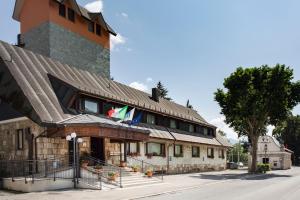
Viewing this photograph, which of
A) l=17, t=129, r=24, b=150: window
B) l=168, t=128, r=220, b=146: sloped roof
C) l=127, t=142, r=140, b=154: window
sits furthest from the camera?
l=168, t=128, r=220, b=146: sloped roof

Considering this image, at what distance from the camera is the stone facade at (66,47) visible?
109 feet

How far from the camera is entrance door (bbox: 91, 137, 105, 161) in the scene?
2794 centimetres

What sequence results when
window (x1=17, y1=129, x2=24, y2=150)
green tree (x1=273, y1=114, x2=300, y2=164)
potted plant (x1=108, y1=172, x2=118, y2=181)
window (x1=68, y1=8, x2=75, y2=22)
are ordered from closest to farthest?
1. potted plant (x1=108, y1=172, x2=118, y2=181)
2. window (x1=17, y1=129, x2=24, y2=150)
3. window (x1=68, y1=8, x2=75, y2=22)
4. green tree (x1=273, y1=114, x2=300, y2=164)

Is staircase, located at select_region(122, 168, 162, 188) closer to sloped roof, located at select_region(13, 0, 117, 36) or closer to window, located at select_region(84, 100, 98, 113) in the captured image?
window, located at select_region(84, 100, 98, 113)

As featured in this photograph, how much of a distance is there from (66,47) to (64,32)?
4.39ft

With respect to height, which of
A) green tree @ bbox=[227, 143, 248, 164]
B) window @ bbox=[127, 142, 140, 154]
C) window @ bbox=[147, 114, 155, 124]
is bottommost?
green tree @ bbox=[227, 143, 248, 164]

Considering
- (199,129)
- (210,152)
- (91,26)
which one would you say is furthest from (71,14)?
(210,152)

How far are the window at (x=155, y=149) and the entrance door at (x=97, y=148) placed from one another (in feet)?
25.2

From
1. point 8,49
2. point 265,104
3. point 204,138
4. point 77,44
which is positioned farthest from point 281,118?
point 8,49

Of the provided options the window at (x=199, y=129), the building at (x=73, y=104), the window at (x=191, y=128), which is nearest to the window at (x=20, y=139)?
the building at (x=73, y=104)

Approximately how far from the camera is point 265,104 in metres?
43.7

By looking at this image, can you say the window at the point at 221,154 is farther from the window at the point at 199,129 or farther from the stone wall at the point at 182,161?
the window at the point at 199,129

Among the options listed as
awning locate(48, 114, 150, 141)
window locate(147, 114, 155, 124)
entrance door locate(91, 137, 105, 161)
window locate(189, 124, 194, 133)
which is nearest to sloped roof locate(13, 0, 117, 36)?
window locate(147, 114, 155, 124)

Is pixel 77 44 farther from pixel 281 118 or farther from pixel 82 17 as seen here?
pixel 281 118
